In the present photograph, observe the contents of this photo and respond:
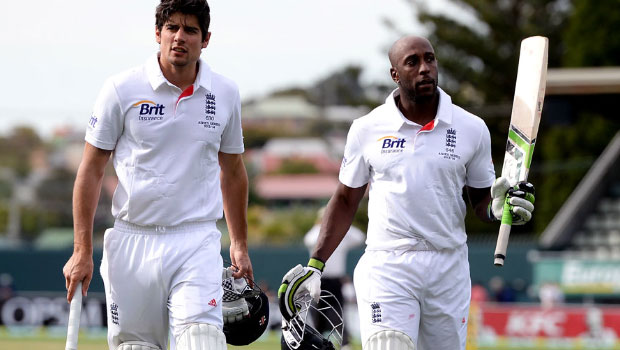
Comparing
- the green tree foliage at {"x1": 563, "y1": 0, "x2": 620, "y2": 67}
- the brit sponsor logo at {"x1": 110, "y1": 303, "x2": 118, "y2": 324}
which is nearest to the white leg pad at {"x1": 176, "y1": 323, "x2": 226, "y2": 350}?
the brit sponsor logo at {"x1": 110, "y1": 303, "x2": 118, "y2": 324}

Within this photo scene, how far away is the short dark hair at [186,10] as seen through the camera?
527 centimetres

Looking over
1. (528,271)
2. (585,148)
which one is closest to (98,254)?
(528,271)

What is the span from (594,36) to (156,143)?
28006 millimetres

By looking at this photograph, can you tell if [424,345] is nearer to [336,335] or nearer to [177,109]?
[336,335]

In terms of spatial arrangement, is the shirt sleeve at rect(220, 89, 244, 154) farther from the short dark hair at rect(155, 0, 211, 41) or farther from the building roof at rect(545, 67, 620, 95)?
the building roof at rect(545, 67, 620, 95)

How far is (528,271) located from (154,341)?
19.7m

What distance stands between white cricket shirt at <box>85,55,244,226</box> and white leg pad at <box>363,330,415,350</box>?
1.00 metres

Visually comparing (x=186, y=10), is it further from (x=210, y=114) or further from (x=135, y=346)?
(x=135, y=346)

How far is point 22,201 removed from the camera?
6309cm

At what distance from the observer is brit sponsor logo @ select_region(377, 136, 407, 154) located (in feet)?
18.9

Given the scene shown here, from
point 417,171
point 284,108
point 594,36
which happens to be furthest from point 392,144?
point 284,108

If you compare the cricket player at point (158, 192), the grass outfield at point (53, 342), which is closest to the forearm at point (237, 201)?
the cricket player at point (158, 192)

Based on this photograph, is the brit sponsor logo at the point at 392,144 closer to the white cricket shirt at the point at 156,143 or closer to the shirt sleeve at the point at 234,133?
the shirt sleeve at the point at 234,133

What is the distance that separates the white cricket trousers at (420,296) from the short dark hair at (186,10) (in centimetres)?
143
